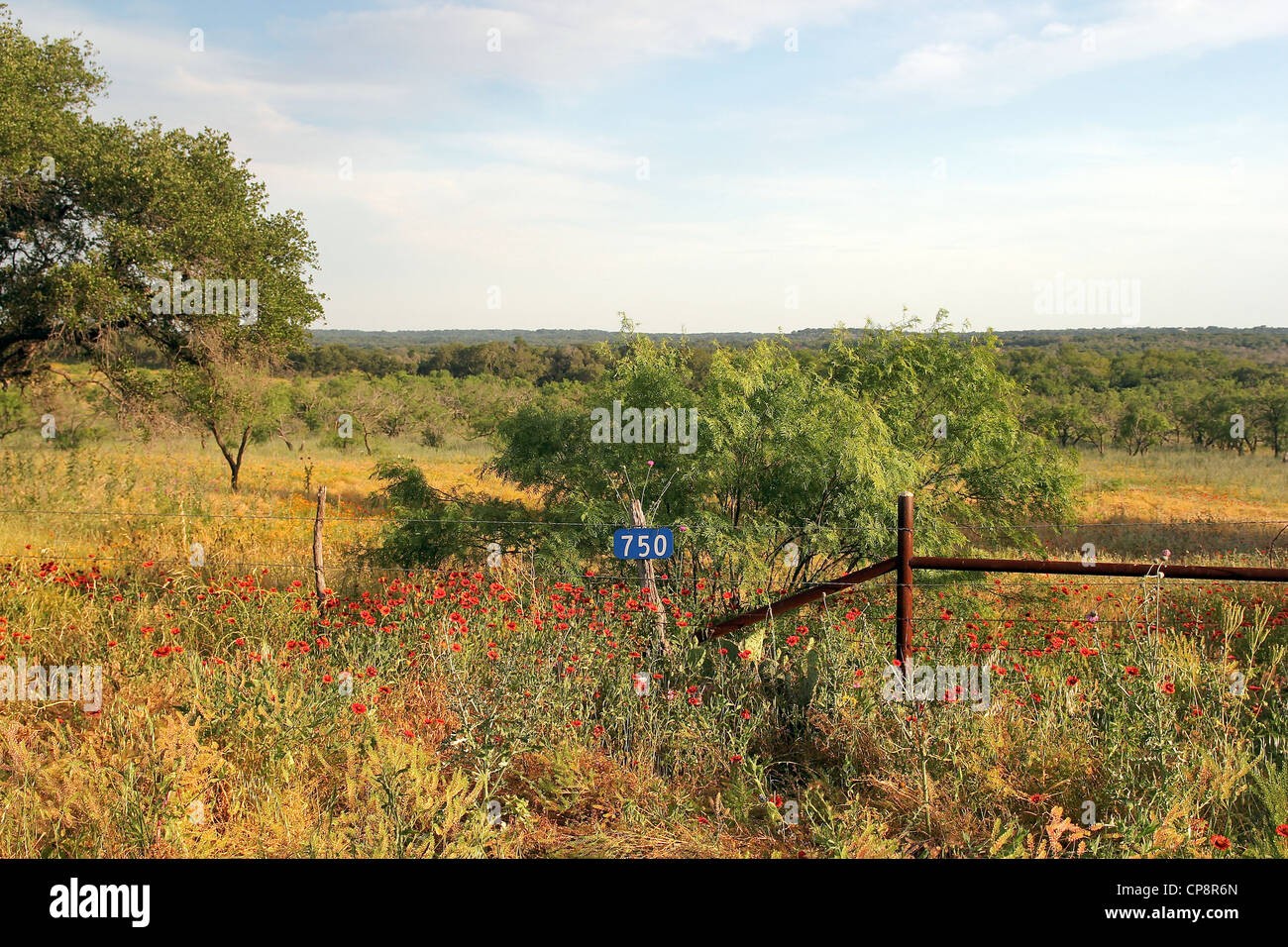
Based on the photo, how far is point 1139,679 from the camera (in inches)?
167

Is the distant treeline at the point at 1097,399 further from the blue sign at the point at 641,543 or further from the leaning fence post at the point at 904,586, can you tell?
the leaning fence post at the point at 904,586

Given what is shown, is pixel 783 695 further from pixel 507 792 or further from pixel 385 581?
pixel 385 581

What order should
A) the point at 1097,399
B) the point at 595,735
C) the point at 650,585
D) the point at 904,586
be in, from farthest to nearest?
the point at 1097,399, the point at 650,585, the point at 904,586, the point at 595,735

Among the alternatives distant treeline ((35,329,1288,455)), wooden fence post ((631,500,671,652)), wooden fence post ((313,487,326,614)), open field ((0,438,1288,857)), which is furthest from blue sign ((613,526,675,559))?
distant treeline ((35,329,1288,455))

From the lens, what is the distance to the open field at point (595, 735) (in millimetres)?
3400

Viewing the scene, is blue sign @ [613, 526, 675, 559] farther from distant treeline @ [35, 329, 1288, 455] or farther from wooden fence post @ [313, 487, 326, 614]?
distant treeline @ [35, 329, 1288, 455]

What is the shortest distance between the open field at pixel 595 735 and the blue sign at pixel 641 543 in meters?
0.48

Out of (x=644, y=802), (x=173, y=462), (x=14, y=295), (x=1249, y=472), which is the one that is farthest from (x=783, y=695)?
(x=1249, y=472)

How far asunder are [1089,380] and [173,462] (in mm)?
44100

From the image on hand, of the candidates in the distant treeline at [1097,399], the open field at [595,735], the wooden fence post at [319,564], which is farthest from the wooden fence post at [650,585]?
the distant treeline at [1097,399]

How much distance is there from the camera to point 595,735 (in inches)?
166

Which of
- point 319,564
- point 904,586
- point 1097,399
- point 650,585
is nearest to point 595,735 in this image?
point 650,585

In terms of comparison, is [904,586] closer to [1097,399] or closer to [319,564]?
[319,564]

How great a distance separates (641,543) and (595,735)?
117 centimetres
